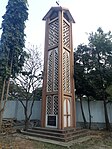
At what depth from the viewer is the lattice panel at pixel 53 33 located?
1234cm

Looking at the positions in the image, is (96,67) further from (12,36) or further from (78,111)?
(12,36)

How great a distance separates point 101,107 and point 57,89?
564cm

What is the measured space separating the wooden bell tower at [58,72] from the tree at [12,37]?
3.49m

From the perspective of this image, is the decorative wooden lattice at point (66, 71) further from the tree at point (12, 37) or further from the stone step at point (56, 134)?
the tree at point (12, 37)

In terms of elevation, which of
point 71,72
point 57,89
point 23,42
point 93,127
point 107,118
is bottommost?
point 93,127

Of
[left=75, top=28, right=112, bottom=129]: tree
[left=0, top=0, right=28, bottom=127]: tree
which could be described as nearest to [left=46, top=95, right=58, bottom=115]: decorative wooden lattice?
[left=75, top=28, right=112, bottom=129]: tree

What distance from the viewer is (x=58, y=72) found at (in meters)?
11.1

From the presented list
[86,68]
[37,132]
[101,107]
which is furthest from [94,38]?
[37,132]

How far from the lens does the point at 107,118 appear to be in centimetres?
1284

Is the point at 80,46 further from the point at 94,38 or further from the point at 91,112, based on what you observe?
the point at 91,112

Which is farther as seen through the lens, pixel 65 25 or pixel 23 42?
pixel 65 25

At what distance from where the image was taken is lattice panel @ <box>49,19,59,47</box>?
12345 mm

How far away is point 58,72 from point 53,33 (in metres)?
3.74

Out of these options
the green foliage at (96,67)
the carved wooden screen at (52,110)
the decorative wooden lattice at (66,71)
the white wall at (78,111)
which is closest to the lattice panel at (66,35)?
the decorative wooden lattice at (66,71)
